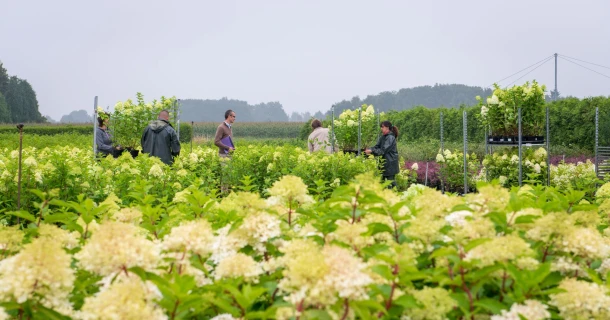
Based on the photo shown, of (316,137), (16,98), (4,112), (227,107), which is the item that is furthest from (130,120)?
(227,107)

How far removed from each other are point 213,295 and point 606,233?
172cm

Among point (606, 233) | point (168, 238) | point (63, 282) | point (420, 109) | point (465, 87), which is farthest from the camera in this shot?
point (465, 87)

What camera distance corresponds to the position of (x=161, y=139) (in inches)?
352

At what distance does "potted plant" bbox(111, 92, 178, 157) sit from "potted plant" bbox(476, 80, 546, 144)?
6050mm

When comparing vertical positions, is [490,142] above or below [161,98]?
below

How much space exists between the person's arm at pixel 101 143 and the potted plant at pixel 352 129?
12.5 feet

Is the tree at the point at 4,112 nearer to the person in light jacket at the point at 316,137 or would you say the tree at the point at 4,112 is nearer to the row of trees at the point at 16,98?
the row of trees at the point at 16,98

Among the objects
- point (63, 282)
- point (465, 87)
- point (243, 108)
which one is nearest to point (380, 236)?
point (63, 282)

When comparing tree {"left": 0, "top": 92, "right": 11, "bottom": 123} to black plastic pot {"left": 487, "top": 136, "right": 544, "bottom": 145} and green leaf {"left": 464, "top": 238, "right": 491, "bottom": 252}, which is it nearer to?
black plastic pot {"left": 487, "top": 136, "right": 544, "bottom": 145}

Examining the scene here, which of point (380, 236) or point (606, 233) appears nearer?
point (380, 236)

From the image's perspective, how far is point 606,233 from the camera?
2.48 metres

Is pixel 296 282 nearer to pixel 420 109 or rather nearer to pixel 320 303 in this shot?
pixel 320 303

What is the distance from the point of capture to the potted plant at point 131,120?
35.2 feet

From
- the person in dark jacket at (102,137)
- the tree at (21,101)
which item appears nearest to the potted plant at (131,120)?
the person in dark jacket at (102,137)
